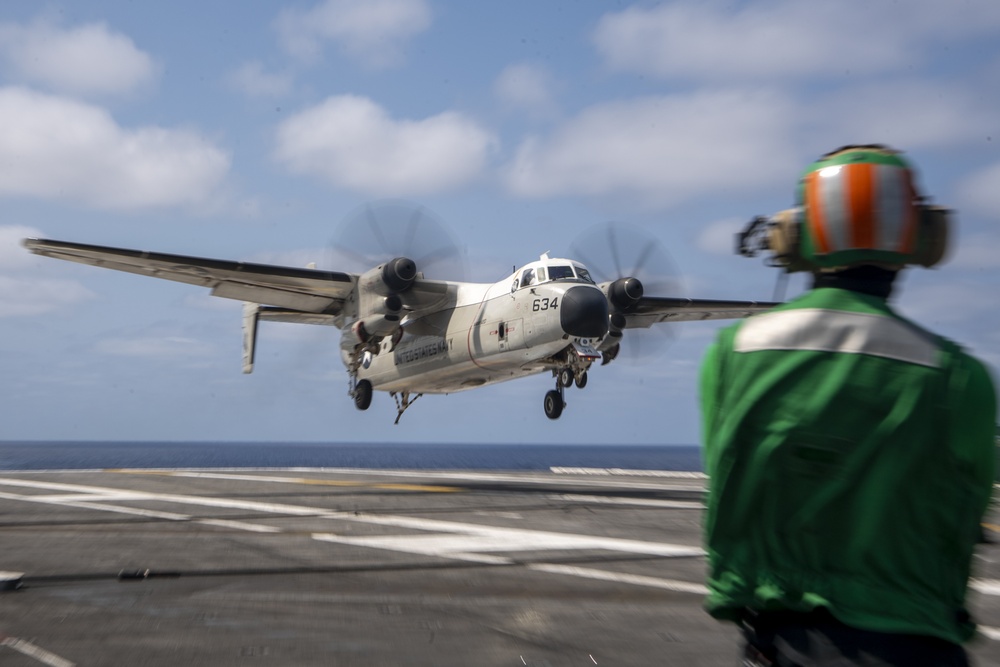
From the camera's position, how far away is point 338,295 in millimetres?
30359

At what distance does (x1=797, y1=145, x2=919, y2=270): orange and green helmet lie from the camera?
7.75ft

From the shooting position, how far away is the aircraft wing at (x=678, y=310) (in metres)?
31.0

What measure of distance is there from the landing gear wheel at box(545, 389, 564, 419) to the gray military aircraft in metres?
0.03

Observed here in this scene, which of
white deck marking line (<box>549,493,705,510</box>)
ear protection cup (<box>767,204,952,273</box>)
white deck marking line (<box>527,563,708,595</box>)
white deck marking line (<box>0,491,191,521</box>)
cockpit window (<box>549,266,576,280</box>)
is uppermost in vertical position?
cockpit window (<box>549,266,576,280</box>)

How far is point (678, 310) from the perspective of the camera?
31625mm

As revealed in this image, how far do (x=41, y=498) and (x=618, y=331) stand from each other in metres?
16.0

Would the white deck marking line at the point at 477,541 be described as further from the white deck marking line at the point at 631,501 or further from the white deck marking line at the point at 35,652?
the white deck marking line at the point at 631,501

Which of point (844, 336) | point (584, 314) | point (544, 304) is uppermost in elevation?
point (844, 336)

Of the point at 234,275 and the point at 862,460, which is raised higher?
the point at 234,275

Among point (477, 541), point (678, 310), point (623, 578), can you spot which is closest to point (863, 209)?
point (623, 578)

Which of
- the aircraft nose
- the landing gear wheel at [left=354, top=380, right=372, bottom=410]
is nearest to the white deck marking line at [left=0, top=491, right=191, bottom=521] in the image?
the aircraft nose

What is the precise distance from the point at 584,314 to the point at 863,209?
824 inches

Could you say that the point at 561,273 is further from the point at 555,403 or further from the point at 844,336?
the point at 844,336

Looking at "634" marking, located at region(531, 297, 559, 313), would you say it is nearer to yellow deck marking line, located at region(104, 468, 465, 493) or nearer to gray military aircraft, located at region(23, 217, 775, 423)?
gray military aircraft, located at region(23, 217, 775, 423)
